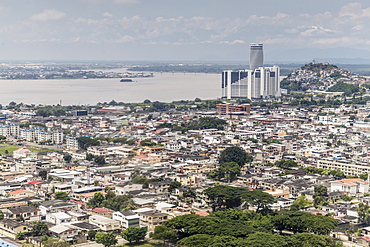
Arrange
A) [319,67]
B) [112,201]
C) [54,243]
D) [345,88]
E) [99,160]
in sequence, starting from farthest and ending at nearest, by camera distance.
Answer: [319,67], [345,88], [99,160], [112,201], [54,243]

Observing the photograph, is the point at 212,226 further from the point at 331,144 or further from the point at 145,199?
the point at 331,144

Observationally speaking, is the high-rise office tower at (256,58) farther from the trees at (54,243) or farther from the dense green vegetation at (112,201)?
the trees at (54,243)

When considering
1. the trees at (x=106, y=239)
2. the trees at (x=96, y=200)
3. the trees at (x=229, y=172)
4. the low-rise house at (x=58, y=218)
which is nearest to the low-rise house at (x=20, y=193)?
the trees at (x=96, y=200)

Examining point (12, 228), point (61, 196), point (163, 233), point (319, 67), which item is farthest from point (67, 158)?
point (319, 67)

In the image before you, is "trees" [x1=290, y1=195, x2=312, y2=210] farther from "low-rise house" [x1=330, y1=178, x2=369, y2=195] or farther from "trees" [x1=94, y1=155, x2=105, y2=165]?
"trees" [x1=94, y1=155, x2=105, y2=165]

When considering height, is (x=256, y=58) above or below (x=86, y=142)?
above

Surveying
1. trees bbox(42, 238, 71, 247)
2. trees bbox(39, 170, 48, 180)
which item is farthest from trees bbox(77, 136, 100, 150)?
trees bbox(42, 238, 71, 247)

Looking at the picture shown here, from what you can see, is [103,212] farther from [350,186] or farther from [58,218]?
[350,186]
